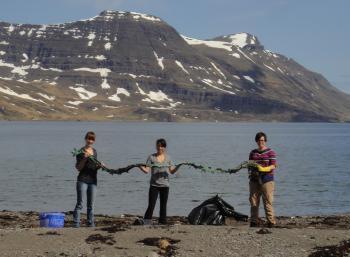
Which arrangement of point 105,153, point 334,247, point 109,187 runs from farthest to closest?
point 105,153 → point 109,187 → point 334,247

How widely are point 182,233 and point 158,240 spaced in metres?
1.11

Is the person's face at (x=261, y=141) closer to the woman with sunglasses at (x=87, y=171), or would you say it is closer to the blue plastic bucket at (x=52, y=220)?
the woman with sunglasses at (x=87, y=171)

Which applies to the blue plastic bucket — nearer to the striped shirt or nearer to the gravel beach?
the gravel beach

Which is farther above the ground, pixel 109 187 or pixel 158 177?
pixel 158 177

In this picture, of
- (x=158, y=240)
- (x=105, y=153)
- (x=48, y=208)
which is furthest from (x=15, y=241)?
(x=105, y=153)

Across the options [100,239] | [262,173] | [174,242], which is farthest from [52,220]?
[262,173]

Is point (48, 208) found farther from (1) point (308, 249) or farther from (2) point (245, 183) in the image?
(1) point (308, 249)

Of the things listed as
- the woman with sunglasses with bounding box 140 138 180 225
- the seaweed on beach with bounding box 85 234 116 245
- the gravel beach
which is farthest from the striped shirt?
the seaweed on beach with bounding box 85 234 116 245

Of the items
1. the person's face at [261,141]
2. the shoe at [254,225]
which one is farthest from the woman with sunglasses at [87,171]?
the shoe at [254,225]

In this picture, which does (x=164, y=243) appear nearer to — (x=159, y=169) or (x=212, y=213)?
(x=159, y=169)

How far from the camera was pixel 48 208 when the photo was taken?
136 ft

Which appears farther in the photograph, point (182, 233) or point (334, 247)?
point (182, 233)

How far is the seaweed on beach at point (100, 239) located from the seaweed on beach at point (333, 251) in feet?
18.7

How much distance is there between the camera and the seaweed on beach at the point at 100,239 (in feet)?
62.2
